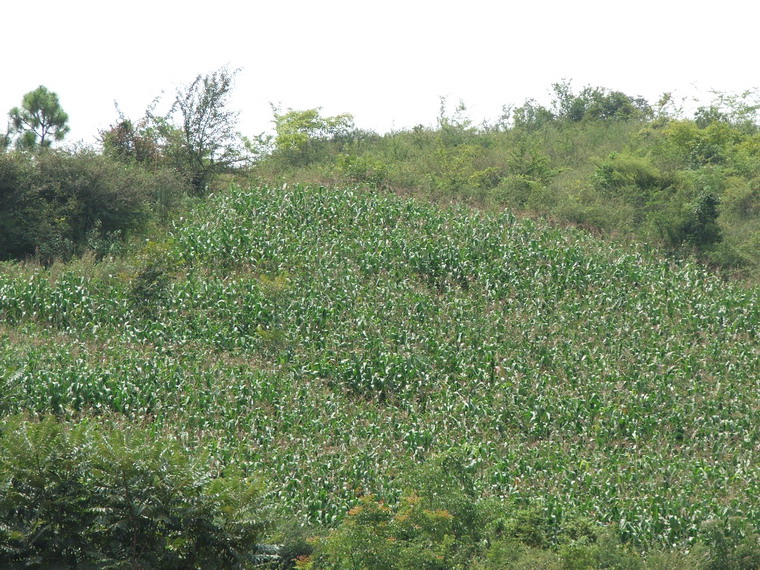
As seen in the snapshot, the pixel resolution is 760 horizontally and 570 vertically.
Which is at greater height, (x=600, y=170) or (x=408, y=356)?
(x=600, y=170)

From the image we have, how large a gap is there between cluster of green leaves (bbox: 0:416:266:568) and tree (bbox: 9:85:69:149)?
20903 millimetres

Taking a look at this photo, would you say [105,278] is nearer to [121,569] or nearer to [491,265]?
[491,265]

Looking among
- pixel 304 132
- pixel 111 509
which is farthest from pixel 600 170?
pixel 111 509

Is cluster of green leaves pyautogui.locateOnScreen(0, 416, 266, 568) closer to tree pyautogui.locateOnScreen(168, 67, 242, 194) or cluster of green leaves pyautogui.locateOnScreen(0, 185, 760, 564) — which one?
cluster of green leaves pyautogui.locateOnScreen(0, 185, 760, 564)

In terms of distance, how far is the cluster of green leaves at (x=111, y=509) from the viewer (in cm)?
882

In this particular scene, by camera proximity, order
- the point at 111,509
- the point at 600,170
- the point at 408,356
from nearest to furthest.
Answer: the point at 111,509 → the point at 408,356 → the point at 600,170

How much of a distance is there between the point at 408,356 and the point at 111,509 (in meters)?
10.5

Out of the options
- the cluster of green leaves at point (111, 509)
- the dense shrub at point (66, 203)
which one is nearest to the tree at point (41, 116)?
the dense shrub at point (66, 203)

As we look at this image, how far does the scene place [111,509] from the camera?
8922mm

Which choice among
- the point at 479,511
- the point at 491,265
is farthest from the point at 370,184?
the point at 479,511

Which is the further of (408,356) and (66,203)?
(66,203)

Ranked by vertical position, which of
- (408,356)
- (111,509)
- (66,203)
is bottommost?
(111,509)

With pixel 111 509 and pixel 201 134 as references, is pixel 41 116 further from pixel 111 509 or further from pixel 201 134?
pixel 111 509

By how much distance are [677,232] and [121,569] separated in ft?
66.6
